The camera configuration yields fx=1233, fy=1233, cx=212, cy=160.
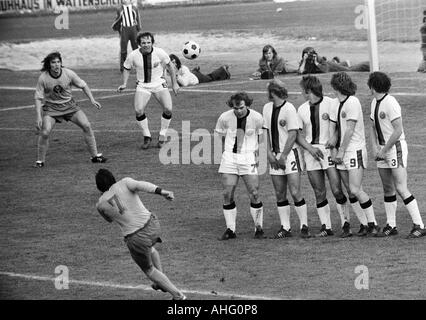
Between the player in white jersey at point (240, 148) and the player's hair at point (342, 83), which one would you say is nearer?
the player's hair at point (342, 83)

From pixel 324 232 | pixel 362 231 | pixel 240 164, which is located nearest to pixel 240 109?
pixel 240 164

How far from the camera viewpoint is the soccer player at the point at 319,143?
1728cm

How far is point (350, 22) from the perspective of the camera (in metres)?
50.0

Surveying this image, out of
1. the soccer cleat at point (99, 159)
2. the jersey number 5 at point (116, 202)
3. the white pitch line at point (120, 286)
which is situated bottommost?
the white pitch line at point (120, 286)

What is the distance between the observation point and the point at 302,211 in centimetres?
1770

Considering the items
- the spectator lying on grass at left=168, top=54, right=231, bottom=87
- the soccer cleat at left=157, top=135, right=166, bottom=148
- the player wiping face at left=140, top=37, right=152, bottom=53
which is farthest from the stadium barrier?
the player wiping face at left=140, top=37, right=152, bottom=53

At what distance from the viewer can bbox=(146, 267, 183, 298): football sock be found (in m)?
14.4

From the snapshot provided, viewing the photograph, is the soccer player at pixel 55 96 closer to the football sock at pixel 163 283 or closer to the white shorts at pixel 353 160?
the white shorts at pixel 353 160

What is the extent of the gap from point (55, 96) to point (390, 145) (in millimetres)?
8200

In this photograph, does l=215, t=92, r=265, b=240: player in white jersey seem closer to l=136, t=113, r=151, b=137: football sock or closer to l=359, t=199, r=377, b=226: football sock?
l=359, t=199, r=377, b=226: football sock

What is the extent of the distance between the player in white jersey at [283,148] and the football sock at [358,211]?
72 cm

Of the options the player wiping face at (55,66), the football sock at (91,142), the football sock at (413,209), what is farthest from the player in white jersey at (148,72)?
the football sock at (413,209)

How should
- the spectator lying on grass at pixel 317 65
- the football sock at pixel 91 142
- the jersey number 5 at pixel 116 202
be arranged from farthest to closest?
the spectator lying on grass at pixel 317 65 → the football sock at pixel 91 142 → the jersey number 5 at pixel 116 202
